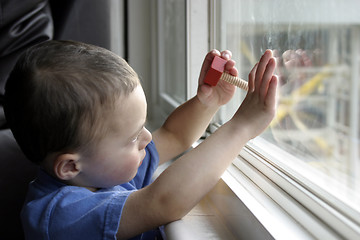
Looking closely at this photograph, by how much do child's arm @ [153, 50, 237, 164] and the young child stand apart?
94mm

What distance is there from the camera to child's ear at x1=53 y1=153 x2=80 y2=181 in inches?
23.9

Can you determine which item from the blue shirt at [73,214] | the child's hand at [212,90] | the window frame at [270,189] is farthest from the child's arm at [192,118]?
the blue shirt at [73,214]

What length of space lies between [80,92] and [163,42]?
2.74ft

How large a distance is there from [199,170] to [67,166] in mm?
208

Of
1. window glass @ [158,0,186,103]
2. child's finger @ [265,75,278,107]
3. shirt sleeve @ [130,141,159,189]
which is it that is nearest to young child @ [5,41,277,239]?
child's finger @ [265,75,278,107]

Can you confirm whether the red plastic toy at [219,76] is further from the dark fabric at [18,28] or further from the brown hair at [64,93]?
the dark fabric at [18,28]

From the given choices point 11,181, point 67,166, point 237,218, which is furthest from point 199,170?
point 11,181

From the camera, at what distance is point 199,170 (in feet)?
1.87

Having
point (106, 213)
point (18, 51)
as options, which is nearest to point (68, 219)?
point (106, 213)

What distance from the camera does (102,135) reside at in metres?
0.60

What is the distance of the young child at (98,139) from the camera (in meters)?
0.57

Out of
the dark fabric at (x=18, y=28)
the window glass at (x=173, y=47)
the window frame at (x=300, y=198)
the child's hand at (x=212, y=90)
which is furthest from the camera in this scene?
the window glass at (x=173, y=47)

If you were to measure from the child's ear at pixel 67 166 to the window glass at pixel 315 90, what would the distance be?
0.31 meters

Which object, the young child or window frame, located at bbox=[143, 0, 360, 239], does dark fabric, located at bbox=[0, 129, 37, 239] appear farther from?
window frame, located at bbox=[143, 0, 360, 239]
